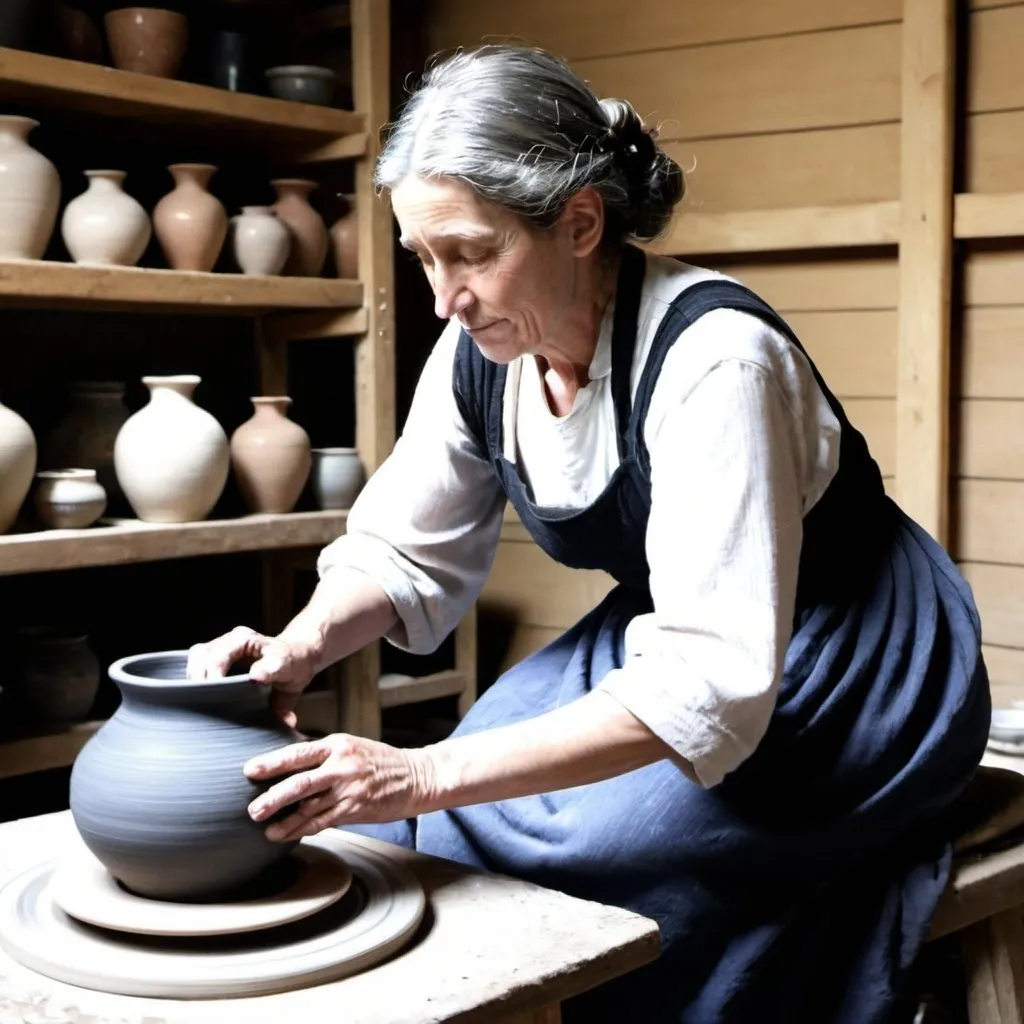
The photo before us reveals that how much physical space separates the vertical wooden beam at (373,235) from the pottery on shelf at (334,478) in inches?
3.7

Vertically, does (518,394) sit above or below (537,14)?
below

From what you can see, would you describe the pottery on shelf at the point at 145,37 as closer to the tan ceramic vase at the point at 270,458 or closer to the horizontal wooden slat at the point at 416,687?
the tan ceramic vase at the point at 270,458

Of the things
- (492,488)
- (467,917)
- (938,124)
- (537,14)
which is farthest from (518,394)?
(537,14)

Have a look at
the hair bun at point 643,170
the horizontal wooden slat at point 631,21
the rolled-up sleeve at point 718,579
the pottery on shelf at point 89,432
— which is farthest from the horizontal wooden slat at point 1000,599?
the pottery on shelf at point 89,432

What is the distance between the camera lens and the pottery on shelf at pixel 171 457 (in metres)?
3.07

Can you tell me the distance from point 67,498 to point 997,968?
6.38 feet

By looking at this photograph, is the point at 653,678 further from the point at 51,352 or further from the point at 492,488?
the point at 51,352

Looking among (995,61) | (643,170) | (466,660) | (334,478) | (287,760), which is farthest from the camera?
(466,660)

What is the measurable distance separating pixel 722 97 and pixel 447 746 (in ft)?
7.42

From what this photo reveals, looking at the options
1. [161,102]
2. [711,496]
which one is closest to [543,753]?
[711,496]

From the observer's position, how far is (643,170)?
1.78 metres

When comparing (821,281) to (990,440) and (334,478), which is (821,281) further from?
(334,478)

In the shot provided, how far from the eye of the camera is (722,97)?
3.33 m

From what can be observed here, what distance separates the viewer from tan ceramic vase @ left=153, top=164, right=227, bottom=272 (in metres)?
3.19
